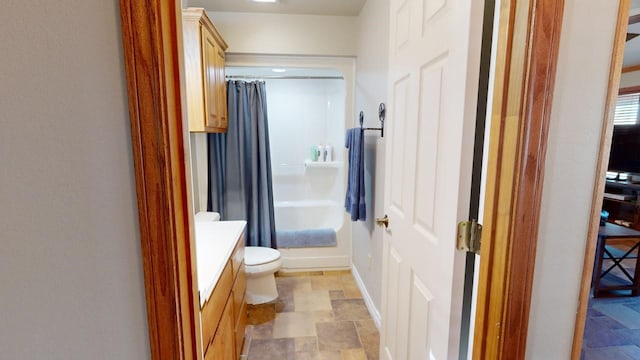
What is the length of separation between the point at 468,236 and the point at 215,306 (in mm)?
1002

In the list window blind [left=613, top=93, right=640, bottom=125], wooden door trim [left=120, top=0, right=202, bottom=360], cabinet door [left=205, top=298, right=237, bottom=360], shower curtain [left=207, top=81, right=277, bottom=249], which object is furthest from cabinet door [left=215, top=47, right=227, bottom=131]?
window blind [left=613, top=93, right=640, bottom=125]

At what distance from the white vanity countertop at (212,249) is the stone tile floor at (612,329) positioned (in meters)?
2.16

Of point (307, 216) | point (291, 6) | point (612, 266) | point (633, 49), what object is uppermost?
point (291, 6)

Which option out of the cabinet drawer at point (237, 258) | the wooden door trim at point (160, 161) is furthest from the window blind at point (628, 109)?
the wooden door trim at point (160, 161)

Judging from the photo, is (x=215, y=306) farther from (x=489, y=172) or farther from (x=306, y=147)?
(x=306, y=147)

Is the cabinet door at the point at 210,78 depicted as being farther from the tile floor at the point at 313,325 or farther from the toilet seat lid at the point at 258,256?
the tile floor at the point at 313,325

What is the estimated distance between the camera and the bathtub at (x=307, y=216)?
3965 mm

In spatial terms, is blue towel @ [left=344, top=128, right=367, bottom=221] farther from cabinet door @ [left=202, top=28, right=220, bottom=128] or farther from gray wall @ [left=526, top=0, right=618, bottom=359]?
gray wall @ [left=526, top=0, right=618, bottom=359]

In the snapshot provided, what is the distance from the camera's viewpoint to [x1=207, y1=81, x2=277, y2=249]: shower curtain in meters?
2.99

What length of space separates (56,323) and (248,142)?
102 inches

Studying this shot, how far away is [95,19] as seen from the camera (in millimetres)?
530

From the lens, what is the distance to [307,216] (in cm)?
400

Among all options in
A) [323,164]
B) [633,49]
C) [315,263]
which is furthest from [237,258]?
[633,49]

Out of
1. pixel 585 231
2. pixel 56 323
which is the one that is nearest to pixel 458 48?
pixel 585 231
